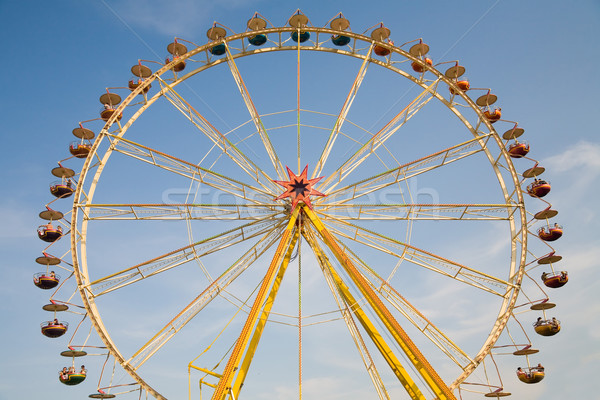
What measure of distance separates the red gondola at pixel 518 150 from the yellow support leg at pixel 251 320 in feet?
32.9

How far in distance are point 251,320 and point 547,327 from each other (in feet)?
40.6

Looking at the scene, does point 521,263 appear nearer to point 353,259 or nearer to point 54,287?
point 353,259

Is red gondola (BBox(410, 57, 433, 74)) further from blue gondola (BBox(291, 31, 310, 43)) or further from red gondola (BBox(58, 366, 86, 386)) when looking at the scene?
red gondola (BBox(58, 366, 86, 386))

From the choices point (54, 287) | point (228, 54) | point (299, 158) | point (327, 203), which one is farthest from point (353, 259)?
point (54, 287)

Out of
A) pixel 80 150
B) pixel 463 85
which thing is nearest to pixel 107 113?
pixel 80 150

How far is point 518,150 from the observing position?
66.9ft

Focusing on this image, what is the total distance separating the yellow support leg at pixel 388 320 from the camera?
1295 centimetres

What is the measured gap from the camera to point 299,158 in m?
18.6

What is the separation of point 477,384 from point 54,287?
16.5 meters

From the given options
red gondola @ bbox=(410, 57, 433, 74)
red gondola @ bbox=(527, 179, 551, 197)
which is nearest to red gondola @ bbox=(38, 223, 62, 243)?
red gondola @ bbox=(410, 57, 433, 74)

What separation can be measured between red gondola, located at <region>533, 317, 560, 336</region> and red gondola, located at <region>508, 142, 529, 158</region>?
22.8ft

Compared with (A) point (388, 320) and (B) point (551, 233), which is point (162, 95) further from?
(B) point (551, 233)

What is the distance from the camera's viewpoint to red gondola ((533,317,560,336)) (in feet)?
62.3

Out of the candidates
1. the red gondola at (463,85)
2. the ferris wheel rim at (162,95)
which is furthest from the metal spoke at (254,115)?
the red gondola at (463,85)
